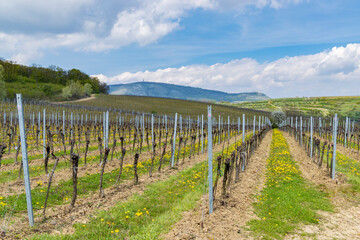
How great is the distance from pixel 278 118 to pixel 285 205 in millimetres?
61336

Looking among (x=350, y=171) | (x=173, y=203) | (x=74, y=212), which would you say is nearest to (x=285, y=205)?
(x=173, y=203)

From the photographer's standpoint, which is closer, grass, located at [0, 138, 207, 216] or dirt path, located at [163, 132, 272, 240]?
dirt path, located at [163, 132, 272, 240]

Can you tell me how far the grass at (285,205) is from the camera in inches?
273

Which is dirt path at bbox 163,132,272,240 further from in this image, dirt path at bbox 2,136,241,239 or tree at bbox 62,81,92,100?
tree at bbox 62,81,92,100

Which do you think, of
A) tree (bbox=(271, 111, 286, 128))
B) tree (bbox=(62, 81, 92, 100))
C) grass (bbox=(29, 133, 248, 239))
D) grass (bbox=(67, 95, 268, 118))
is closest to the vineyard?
grass (bbox=(29, 133, 248, 239))

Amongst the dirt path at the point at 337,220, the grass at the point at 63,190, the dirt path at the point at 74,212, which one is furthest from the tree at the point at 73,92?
Answer: the dirt path at the point at 337,220

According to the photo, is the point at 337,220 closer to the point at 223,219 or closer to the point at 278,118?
the point at 223,219

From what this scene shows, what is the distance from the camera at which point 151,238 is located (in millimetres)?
6172

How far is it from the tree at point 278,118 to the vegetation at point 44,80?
65470 millimetres

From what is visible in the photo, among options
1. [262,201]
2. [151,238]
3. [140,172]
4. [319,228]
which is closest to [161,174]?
[140,172]

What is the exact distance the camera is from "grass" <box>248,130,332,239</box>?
22.7ft

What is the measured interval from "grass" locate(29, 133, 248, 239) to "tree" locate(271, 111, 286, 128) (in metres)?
60.2

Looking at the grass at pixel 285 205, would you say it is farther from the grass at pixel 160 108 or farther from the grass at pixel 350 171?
the grass at pixel 160 108

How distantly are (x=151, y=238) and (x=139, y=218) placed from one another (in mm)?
1262
